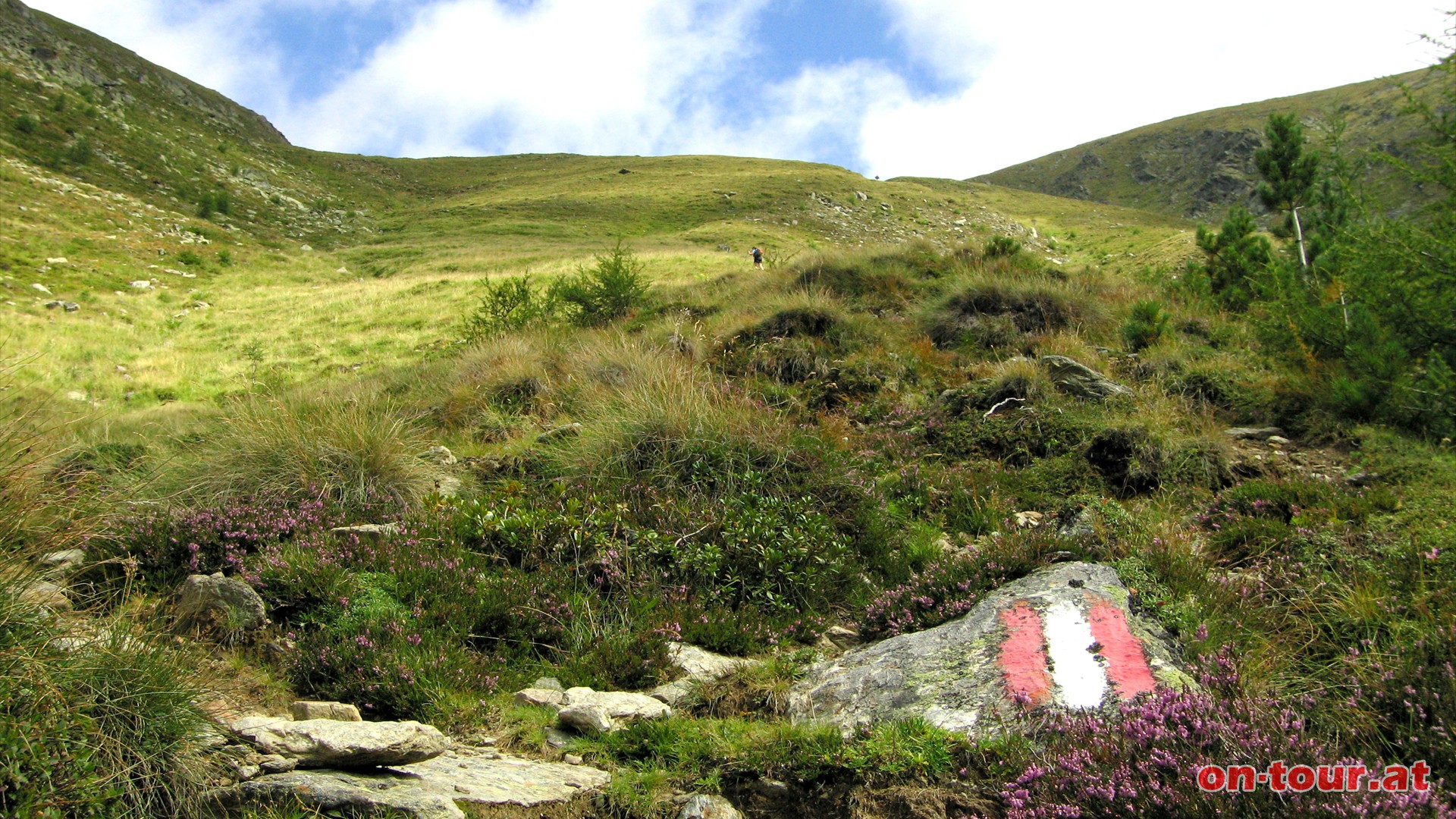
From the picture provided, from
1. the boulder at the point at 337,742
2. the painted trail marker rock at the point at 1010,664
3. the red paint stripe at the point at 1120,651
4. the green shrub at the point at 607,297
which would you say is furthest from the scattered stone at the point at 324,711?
the green shrub at the point at 607,297

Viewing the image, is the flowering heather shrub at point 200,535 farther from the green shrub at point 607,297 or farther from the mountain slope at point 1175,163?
the mountain slope at point 1175,163

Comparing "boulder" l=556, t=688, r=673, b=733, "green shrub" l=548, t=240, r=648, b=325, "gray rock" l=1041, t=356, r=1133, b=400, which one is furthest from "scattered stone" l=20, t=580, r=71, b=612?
"green shrub" l=548, t=240, r=648, b=325

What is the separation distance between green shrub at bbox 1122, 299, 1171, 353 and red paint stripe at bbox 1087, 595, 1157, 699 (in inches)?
259

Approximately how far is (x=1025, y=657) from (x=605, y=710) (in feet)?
6.16

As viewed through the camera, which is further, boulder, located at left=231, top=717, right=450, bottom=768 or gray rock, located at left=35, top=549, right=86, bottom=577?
gray rock, located at left=35, top=549, right=86, bottom=577

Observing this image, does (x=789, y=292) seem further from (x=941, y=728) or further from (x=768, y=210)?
(x=768, y=210)

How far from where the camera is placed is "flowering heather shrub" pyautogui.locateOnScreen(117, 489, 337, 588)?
4426 millimetres

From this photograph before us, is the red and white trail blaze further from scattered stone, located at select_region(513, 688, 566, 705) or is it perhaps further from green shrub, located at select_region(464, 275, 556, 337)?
green shrub, located at select_region(464, 275, 556, 337)

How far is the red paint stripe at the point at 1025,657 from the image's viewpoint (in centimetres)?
302

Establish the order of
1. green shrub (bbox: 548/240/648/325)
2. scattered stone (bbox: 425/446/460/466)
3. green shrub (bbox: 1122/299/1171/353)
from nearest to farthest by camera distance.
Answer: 1. scattered stone (bbox: 425/446/460/466)
2. green shrub (bbox: 1122/299/1171/353)
3. green shrub (bbox: 548/240/648/325)

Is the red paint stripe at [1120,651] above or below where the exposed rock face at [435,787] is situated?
below

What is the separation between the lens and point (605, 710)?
11.0ft

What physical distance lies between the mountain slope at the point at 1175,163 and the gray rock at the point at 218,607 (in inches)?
4755

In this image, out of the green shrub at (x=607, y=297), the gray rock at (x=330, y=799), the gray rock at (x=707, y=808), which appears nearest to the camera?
the gray rock at (x=330, y=799)
